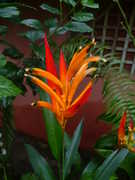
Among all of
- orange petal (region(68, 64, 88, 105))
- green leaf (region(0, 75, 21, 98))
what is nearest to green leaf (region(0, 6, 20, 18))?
green leaf (region(0, 75, 21, 98))

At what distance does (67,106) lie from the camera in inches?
30.8

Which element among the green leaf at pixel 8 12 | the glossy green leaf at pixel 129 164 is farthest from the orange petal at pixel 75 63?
the glossy green leaf at pixel 129 164

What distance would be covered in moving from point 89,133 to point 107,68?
0.66 m

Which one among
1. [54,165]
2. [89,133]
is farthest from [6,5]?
[54,165]

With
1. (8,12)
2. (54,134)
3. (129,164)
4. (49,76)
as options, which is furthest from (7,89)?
(129,164)

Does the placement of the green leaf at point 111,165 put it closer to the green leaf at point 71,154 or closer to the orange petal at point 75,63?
the green leaf at point 71,154

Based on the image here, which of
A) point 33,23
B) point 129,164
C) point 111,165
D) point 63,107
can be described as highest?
point 33,23

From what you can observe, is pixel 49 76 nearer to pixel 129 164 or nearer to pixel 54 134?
pixel 54 134

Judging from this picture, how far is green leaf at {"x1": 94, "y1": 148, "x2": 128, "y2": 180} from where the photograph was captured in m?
1.06

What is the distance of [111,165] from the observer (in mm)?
1072

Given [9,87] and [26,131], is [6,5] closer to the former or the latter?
[9,87]

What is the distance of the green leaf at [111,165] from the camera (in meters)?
1.06

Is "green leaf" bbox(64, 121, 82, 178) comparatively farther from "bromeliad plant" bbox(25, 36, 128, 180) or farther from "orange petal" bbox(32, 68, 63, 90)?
"orange petal" bbox(32, 68, 63, 90)

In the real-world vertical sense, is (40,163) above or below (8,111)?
below
